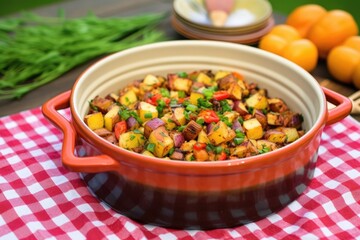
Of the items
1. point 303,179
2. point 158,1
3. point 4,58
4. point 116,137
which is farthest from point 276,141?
point 158,1

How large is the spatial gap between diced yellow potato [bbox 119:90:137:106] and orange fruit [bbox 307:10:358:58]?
775mm

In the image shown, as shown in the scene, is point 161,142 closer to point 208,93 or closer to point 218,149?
point 218,149

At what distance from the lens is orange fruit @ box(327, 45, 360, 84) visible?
5.69ft

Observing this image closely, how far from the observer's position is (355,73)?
1719mm

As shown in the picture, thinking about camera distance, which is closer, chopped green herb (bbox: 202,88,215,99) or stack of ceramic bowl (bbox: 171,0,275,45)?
chopped green herb (bbox: 202,88,215,99)

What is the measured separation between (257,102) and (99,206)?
0.48m

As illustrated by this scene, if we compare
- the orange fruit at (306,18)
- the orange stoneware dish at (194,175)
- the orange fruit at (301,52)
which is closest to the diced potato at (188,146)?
the orange stoneware dish at (194,175)

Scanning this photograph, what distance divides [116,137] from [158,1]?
4.14ft

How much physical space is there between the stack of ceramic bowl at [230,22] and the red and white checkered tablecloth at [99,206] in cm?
60

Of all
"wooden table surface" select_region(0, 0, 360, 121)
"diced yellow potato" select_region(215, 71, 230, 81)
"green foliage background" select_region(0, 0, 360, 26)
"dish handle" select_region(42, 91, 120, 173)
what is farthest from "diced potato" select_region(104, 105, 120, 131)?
"green foliage background" select_region(0, 0, 360, 26)

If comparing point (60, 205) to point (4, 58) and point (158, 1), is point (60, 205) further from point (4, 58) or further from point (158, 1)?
point (158, 1)

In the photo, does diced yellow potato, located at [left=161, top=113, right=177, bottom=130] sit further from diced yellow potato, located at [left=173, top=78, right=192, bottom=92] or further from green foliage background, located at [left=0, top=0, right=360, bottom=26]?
green foliage background, located at [left=0, top=0, right=360, bottom=26]

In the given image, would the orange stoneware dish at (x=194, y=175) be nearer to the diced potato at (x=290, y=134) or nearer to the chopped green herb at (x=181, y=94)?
the diced potato at (x=290, y=134)

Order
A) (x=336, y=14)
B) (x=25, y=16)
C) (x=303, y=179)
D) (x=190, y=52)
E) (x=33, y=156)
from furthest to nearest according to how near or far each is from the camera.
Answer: (x=25, y=16)
(x=336, y=14)
(x=190, y=52)
(x=33, y=156)
(x=303, y=179)
